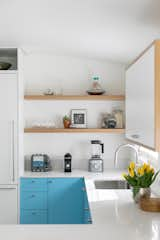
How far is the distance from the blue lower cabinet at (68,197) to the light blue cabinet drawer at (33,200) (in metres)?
0.09

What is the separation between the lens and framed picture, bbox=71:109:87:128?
4910 mm

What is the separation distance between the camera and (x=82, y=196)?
4363 millimetres

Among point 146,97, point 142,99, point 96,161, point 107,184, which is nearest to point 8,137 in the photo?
point 96,161

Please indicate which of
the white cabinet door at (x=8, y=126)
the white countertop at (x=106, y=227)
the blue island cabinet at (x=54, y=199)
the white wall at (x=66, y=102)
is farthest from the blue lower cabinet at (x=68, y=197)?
the white countertop at (x=106, y=227)

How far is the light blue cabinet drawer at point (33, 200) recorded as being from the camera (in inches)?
172

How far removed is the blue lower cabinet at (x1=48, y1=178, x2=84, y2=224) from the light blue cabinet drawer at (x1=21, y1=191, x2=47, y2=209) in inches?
3.5

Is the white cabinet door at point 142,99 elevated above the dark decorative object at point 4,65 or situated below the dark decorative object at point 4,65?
below

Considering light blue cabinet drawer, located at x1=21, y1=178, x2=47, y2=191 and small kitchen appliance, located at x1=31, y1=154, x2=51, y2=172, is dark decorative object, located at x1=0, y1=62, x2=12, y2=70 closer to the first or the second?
small kitchen appliance, located at x1=31, y1=154, x2=51, y2=172

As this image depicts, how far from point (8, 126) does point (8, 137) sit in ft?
0.45

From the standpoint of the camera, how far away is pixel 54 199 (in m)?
4.39

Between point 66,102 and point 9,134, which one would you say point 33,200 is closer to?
point 9,134

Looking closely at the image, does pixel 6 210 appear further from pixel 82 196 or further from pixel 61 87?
pixel 61 87

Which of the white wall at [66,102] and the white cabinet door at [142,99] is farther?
the white wall at [66,102]

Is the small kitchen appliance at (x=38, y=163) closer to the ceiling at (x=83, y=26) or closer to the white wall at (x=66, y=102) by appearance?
the white wall at (x=66, y=102)
